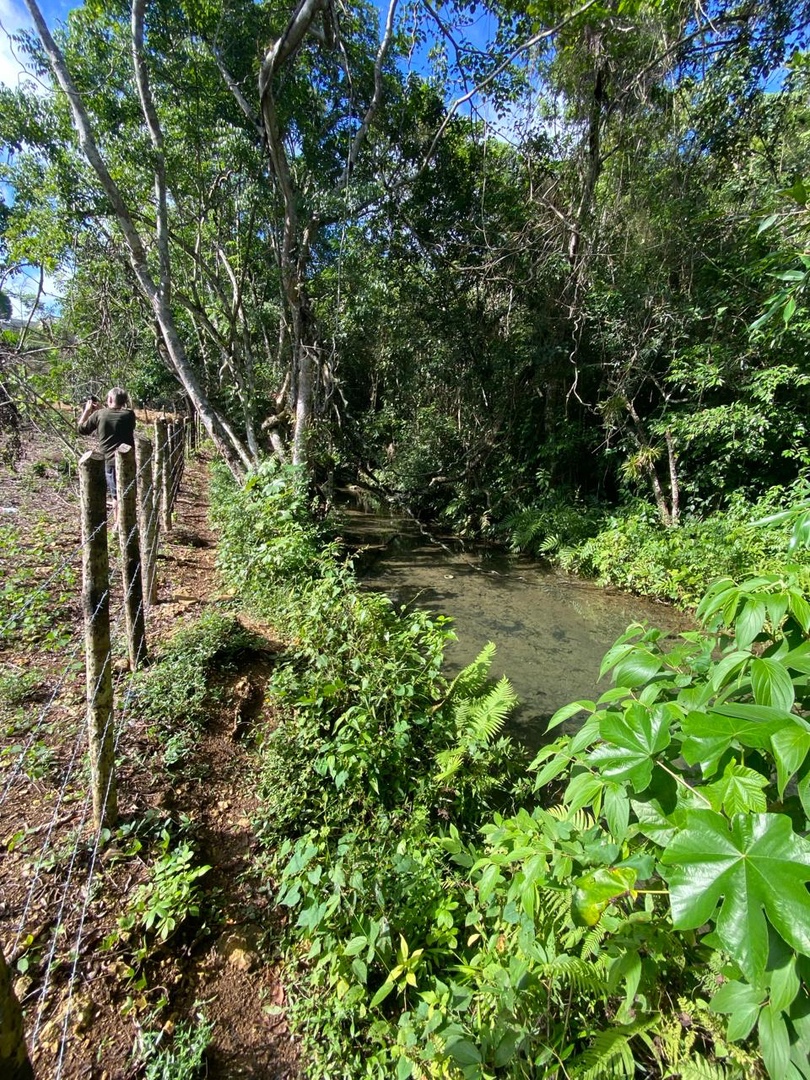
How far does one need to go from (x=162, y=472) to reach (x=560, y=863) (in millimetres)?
6783

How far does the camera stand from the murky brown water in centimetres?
525

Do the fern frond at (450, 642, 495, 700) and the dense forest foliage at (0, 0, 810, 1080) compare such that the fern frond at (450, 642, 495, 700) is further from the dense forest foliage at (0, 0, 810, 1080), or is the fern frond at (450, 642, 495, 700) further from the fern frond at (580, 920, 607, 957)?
the fern frond at (580, 920, 607, 957)

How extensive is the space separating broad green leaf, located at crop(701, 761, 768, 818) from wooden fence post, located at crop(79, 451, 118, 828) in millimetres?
2521

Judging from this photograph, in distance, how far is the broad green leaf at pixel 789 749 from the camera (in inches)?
28.6

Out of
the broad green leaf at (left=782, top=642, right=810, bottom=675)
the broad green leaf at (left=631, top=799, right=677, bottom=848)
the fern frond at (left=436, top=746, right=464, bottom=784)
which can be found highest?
the broad green leaf at (left=782, top=642, right=810, bottom=675)

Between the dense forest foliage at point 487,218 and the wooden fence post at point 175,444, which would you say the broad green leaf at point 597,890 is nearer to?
the dense forest foliage at point 487,218

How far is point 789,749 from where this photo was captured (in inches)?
29.6

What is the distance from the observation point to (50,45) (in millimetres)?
5016

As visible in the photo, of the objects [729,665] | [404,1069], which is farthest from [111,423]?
[729,665]

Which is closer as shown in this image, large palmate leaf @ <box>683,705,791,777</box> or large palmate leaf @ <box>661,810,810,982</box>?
large palmate leaf @ <box>661,810,810,982</box>

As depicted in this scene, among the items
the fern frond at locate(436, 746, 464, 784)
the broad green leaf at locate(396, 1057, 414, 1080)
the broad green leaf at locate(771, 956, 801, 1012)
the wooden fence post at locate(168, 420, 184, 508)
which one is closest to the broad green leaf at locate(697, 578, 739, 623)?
the broad green leaf at locate(771, 956, 801, 1012)

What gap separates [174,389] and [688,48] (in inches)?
704

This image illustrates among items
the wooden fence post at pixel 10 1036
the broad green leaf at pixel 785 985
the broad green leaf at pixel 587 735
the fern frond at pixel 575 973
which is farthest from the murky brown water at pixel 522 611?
the wooden fence post at pixel 10 1036

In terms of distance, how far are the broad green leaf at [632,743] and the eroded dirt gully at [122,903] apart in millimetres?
2037
